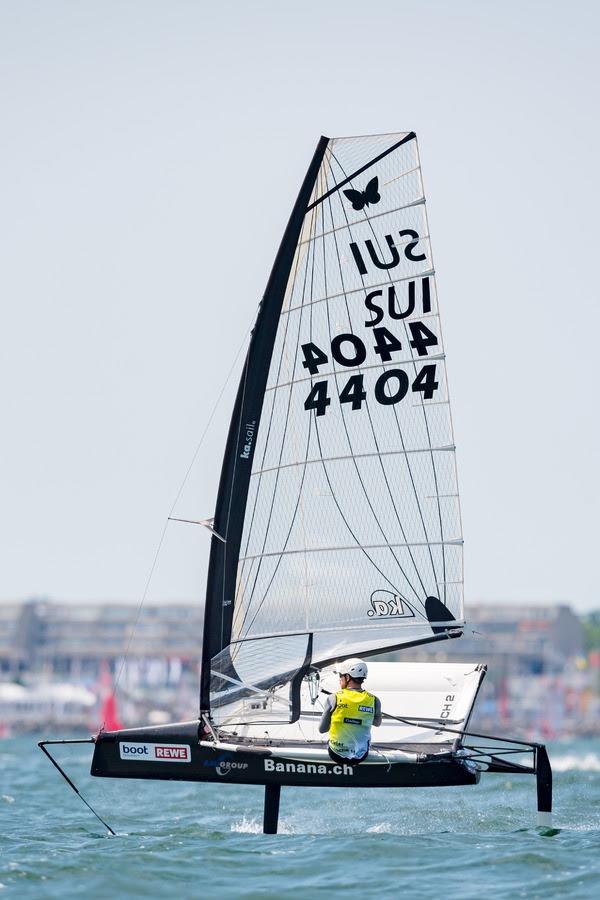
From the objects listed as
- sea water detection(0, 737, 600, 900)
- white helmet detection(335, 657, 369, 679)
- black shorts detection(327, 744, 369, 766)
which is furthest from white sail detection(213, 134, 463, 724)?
sea water detection(0, 737, 600, 900)

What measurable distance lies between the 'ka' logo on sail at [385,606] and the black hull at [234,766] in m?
2.22

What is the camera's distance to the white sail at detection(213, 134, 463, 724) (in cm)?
1870

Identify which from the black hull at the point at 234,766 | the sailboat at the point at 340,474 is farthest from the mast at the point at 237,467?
the black hull at the point at 234,766

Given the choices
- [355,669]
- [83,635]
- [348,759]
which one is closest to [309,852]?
[348,759]

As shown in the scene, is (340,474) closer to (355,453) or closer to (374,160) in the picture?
(355,453)

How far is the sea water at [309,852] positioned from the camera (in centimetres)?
1448

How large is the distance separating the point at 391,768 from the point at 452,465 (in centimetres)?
385

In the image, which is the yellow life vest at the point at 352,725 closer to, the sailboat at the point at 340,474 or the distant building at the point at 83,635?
the sailboat at the point at 340,474

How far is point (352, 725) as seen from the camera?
670 inches

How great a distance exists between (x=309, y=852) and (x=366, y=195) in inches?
315

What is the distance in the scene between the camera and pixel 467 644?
150m

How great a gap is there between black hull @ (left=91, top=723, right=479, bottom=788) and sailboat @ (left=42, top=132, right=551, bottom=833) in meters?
0.81

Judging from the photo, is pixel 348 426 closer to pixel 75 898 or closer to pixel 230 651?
pixel 230 651

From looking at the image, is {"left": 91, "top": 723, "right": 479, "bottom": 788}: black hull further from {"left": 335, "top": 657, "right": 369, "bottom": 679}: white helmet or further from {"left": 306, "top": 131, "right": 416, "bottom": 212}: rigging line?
{"left": 306, "top": 131, "right": 416, "bottom": 212}: rigging line
